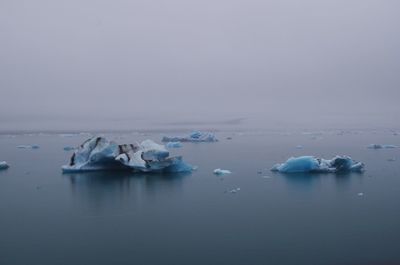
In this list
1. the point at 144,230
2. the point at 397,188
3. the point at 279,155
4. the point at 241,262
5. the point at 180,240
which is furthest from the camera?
the point at 279,155

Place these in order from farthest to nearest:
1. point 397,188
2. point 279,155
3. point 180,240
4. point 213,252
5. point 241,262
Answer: point 279,155, point 397,188, point 180,240, point 213,252, point 241,262

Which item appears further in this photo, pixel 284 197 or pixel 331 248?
pixel 284 197

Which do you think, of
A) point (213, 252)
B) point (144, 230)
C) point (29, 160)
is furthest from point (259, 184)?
point (29, 160)

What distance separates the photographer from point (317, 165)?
11.7m

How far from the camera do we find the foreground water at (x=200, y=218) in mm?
5383

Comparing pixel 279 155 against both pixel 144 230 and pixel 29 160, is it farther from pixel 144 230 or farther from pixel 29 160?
pixel 144 230

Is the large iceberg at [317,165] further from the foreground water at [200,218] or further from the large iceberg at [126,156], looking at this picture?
the large iceberg at [126,156]

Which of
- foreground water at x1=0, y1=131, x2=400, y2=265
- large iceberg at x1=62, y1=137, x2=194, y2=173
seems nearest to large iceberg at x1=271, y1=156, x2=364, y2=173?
foreground water at x1=0, y1=131, x2=400, y2=265

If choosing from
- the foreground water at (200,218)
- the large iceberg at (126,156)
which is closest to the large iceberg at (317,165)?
the foreground water at (200,218)

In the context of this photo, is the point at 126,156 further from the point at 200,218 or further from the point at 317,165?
the point at 200,218

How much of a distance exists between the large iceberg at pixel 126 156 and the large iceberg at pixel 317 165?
2.62 m

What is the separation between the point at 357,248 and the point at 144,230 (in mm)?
2656

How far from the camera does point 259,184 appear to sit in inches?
404

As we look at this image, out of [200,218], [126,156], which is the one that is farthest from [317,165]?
[200,218]
